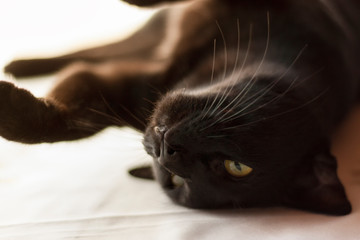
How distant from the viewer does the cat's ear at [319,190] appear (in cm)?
83

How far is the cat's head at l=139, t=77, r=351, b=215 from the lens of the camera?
0.78 metres

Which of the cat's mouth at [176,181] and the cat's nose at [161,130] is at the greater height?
the cat's nose at [161,130]

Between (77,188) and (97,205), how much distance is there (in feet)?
0.25

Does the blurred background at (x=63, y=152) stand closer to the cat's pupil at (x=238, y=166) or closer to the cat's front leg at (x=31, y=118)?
the cat's front leg at (x=31, y=118)

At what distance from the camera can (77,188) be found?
36.9 inches

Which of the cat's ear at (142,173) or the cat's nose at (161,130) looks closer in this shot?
the cat's nose at (161,130)

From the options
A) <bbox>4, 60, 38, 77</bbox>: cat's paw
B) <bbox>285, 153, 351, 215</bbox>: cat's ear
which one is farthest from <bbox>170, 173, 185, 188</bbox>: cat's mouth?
<bbox>4, 60, 38, 77</bbox>: cat's paw

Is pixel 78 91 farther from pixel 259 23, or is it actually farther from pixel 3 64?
pixel 259 23

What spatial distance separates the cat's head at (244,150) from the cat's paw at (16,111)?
26cm

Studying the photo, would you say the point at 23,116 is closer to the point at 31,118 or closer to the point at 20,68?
the point at 31,118

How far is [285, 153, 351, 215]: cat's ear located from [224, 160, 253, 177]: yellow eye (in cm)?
12

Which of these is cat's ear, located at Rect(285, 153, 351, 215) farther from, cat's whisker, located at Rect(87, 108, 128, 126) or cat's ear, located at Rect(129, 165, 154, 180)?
cat's whisker, located at Rect(87, 108, 128, 126)

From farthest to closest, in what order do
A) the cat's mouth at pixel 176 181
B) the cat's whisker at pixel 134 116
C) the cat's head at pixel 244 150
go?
the cat's whisker at pixel 134 116 < the cat's mouth at pixel 176 181 < the cat's head at pixel 244 150

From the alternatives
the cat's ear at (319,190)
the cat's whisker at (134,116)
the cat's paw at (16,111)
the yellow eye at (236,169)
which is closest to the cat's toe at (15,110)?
the cat's paw at (16,111)
